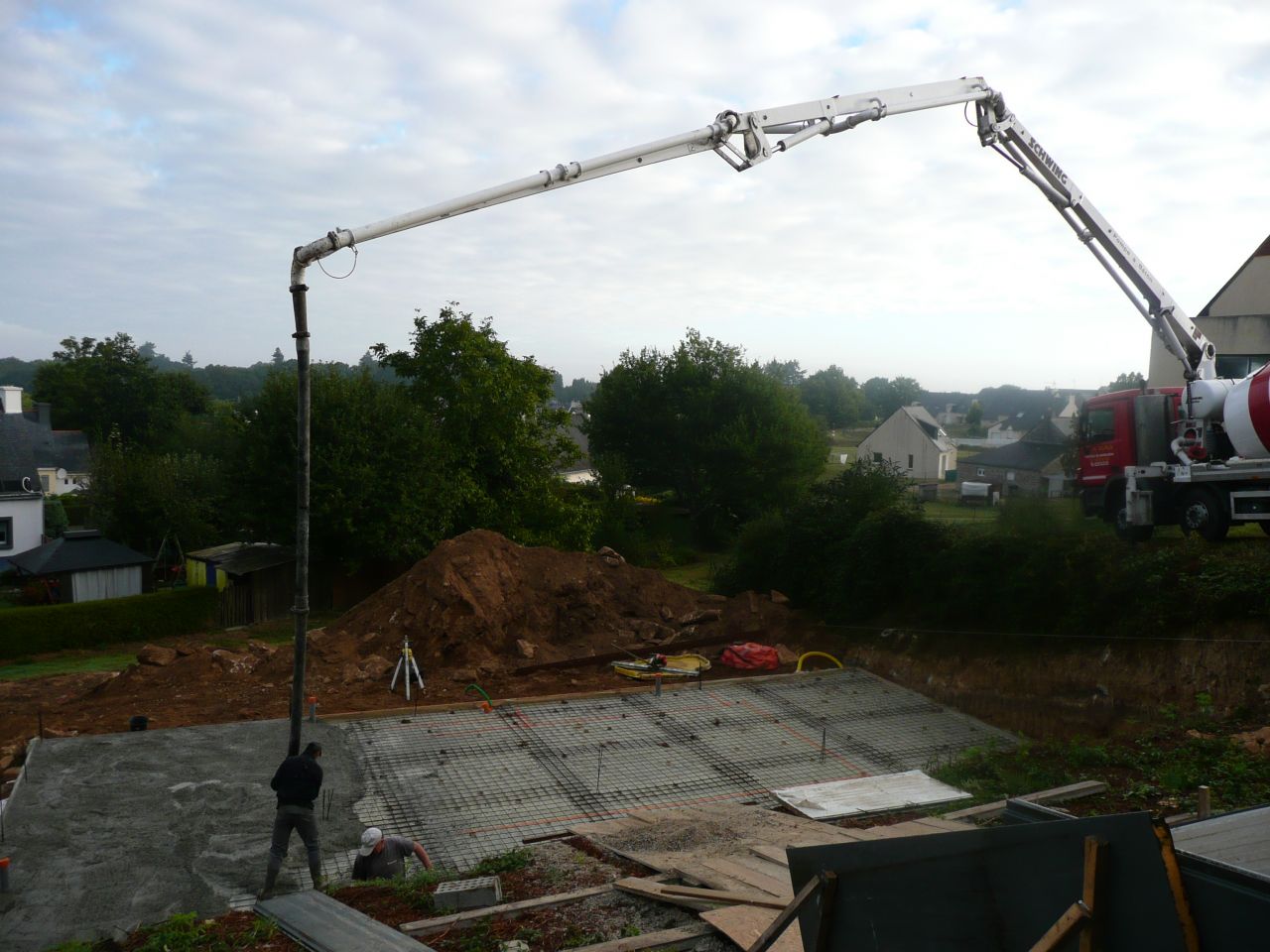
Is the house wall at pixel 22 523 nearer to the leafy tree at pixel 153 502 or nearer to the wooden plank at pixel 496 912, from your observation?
the leafy tree at pixel 153 502

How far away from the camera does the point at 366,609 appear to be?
69.7ft

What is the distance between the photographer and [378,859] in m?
9.48

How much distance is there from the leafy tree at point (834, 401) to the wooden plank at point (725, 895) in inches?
3647

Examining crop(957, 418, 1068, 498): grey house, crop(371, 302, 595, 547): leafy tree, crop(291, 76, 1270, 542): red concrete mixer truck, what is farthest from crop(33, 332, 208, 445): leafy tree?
crop(291, 76, 1270, 542): red concrete mixer truck

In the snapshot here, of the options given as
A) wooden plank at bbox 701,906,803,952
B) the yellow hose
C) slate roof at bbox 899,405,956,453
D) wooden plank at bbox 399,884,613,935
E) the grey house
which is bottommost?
the yellow hose

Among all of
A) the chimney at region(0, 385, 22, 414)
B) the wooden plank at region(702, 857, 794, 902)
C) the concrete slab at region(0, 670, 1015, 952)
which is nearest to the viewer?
the wooden plank at region(702, 857, 794, 902)

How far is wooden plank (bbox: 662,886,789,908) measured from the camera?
22.3 ft

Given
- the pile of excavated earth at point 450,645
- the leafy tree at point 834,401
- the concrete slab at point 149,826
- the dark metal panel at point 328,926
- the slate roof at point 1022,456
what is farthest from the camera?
the leafy tree at point 834,401

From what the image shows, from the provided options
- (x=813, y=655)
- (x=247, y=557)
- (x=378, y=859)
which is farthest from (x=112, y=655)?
(x=378, y=859)

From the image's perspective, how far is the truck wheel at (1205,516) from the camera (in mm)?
16359

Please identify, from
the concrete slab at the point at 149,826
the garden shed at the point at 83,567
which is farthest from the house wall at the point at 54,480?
the concrete slab at the point at 149,826

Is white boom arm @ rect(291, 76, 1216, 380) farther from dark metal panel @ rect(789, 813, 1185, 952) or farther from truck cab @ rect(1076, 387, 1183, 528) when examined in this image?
dark metal panel @ rect(789, 813, 1185, 952)

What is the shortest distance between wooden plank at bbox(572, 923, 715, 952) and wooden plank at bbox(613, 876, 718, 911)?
0.57 metres

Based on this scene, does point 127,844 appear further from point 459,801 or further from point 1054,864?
point 1054,864
